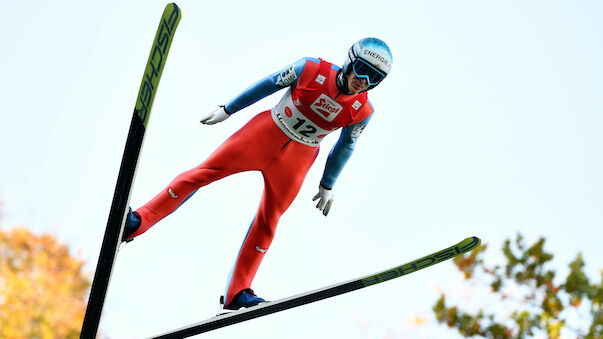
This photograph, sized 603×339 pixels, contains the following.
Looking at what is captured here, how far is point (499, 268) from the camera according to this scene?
10148 millimetres

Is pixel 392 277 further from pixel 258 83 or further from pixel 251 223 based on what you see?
pixel 258 83

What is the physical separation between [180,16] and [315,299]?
193 centimetres

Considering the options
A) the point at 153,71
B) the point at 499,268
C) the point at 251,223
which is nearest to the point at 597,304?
the point at 499,268

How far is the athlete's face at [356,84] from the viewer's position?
349cm

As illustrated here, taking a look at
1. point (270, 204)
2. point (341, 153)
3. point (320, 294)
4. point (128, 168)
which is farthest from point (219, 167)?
point (320, 294)

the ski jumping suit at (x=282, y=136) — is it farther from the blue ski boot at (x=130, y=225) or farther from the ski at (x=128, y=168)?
the ski at (x=128, y=168)

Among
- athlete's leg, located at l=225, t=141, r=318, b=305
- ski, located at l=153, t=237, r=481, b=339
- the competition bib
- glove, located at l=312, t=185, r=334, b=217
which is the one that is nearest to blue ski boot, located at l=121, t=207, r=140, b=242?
ski, located at l=153, t=237, r=481, b=339

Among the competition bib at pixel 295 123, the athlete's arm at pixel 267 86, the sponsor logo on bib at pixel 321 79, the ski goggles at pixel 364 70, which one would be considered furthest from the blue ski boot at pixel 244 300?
the ski goggles at pixel 364 70

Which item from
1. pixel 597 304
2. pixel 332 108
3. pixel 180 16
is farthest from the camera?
pixel 597 304

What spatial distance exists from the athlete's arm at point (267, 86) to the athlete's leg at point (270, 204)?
1.16 feet

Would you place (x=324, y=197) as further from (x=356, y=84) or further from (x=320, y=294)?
(x=356, y=84)

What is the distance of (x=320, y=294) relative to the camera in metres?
3.78

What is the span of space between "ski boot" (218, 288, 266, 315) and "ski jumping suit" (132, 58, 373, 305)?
0.13 feet

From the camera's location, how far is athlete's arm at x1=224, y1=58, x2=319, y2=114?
3.60 meters
